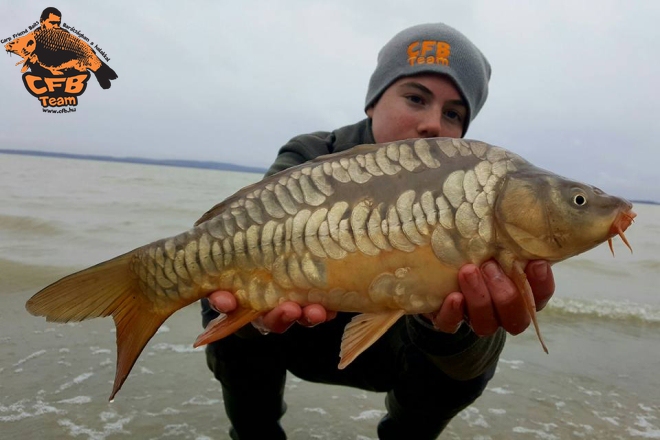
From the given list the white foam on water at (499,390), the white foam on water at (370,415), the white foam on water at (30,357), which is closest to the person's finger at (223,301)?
the white foam on water at (370,415)

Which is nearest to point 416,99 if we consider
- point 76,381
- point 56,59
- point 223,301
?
point 223,301

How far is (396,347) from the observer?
229 cm

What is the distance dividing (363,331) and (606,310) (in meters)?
5.02

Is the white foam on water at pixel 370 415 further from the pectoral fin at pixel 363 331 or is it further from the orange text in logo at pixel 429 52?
the orange text in logo at pixel 429 52

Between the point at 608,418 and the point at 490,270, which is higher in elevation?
the point at 490,270

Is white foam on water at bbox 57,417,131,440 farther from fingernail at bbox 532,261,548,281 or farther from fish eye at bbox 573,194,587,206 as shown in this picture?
fish eye at bbox 573,194,587,206

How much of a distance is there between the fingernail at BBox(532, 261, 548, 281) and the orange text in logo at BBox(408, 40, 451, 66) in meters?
1.30

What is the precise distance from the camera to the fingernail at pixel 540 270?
1.41 meters

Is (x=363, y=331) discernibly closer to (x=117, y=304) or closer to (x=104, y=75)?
(x=117, y=304)

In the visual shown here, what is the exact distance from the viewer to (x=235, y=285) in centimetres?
157

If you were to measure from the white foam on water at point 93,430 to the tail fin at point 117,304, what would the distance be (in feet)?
3.49

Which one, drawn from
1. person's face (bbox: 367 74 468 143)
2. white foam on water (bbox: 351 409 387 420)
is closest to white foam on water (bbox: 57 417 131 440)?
white foam on water (bbox: 351 409 387 420)

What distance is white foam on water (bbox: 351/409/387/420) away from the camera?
2854mm

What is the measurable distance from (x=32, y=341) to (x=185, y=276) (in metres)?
2.41
